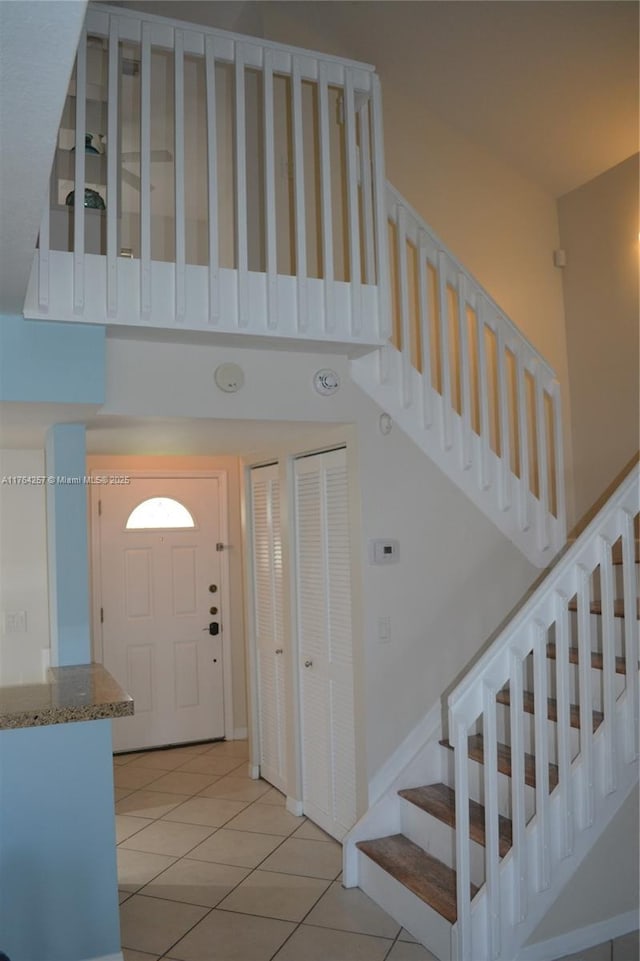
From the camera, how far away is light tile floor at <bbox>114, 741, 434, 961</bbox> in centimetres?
305

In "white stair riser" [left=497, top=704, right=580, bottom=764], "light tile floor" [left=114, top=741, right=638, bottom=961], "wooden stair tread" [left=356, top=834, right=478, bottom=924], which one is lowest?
"light tile floor" [left=114, top=741, right=638, bottom=961]

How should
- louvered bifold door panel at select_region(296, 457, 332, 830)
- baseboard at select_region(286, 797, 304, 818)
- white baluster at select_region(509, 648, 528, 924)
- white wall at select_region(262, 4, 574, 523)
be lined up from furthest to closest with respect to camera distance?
white wall at select_region(262, 4, 574, 523) < baseboard at select_region(286, 797, 304, 818) < louvered bifold door panel at select_region(296, 457, 332, 830) < white baluster at select_region(509, 648, 528, 924)

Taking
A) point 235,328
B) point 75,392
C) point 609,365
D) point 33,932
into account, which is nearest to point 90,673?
point 33,932

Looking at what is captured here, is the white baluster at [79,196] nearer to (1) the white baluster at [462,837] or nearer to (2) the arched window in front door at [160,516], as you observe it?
(1) the white baluster at [462,837]

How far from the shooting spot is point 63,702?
2.69m

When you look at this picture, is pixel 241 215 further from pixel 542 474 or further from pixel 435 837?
pixel 435 837

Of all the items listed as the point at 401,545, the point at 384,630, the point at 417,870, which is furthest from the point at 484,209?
the point at 417,870

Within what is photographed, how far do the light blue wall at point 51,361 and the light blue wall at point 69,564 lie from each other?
472mm

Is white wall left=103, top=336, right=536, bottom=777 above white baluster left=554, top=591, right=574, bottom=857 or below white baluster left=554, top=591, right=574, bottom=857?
above

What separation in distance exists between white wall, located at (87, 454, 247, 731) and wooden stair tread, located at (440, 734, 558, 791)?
2683 mm

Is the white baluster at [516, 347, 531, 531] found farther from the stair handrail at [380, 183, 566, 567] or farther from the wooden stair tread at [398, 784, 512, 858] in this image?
the wooden stair tread at [398, 784, 512, 858]

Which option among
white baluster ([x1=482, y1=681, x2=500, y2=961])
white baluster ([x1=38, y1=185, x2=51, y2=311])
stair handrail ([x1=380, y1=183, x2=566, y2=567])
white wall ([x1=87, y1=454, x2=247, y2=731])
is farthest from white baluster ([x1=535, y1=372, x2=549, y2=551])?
white wall ([x1=87, y1=454, x2=247, y2=731])

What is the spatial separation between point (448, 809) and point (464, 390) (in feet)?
6.37

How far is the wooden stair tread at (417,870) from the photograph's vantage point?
291cm
